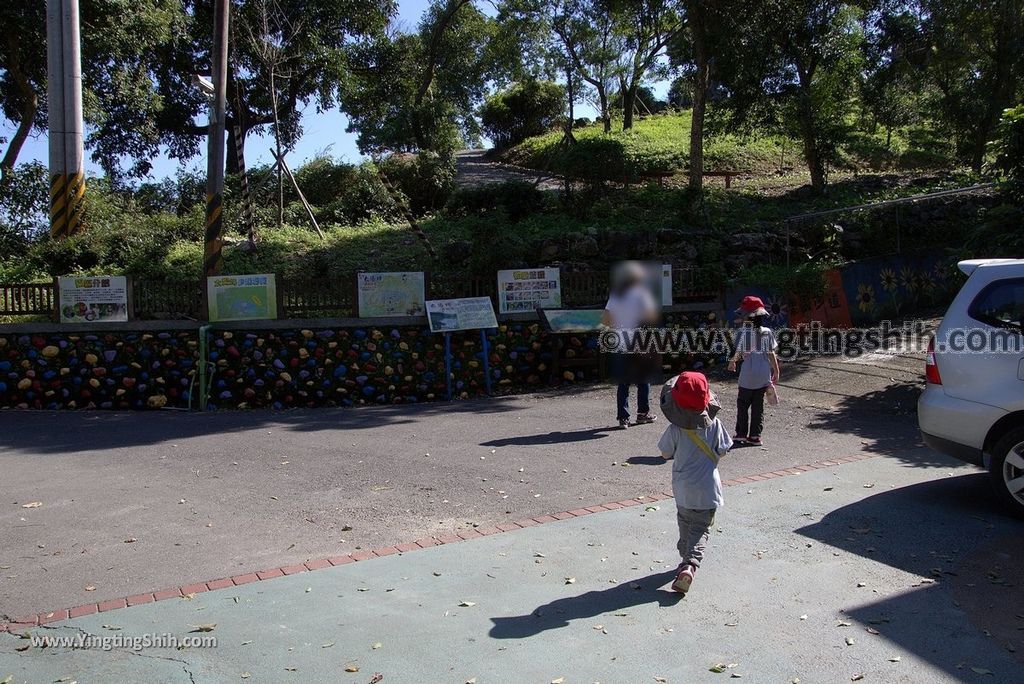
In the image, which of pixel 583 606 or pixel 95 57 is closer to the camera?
pixel 583 606

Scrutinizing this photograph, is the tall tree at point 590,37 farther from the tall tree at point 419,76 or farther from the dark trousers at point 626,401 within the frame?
the dark trousers at point 626,401

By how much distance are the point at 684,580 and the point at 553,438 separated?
4.28m

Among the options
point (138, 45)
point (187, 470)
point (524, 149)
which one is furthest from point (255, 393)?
point (524, 149)

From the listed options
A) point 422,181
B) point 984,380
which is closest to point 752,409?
point 984,380

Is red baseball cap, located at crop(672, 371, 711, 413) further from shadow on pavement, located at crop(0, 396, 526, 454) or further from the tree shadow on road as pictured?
shadow on pavement, located at crop(0, 396, 526, 454)

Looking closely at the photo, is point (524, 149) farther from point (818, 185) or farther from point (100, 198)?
point (100, 198)

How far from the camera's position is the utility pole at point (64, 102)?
13.4 metres

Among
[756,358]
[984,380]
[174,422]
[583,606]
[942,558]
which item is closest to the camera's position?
[583,606]

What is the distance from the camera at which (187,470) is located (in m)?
A: 7.78

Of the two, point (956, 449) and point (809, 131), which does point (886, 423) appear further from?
point (809, 131)

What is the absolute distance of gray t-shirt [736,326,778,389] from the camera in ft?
26.8

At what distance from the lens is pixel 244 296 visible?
1166cm

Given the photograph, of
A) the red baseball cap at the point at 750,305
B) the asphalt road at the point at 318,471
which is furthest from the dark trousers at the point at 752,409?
the red baseball cap at the point at 750,305

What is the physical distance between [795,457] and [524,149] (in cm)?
2524
